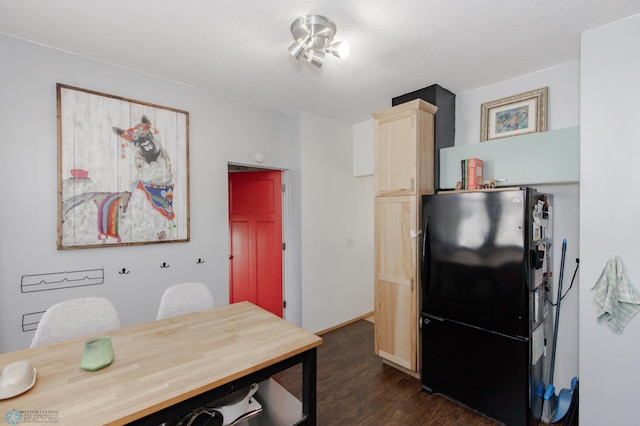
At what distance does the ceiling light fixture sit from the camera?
1690mm

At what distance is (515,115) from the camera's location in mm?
2504

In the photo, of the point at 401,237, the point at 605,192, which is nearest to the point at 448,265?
the point at 401,237

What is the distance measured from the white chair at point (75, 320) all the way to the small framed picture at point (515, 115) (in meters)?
3.19

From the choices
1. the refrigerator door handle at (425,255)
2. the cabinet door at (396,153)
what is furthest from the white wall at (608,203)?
the cabinet door at (396,153)

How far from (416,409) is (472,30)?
266 centimetres

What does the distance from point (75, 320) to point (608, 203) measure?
319 centimetres

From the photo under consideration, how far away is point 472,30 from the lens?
6.10 feet

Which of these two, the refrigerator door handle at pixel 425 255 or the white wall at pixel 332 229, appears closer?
the refrigerator door handle at pixel 425 255

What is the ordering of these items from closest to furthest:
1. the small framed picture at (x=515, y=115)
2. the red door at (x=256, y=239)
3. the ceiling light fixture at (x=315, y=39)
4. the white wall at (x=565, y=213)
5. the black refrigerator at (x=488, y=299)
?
1. the ceiling light fixture at (x=315, y=39)
2. the black refrigerator at (x=488, y=299)
3. the white wall at (x=565, y=213)
4. the small framed picture at (x=515, y=115)
5. the red door at (x=256, y=239)

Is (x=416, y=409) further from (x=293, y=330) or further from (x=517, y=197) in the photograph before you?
(x=517, y=197)

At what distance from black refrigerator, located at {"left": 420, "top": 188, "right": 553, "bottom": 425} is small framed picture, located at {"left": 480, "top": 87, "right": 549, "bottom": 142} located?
662 mm

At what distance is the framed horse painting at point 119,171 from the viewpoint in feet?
6.99

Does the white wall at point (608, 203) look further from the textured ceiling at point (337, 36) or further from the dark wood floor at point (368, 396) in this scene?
the dark wood floor at point (368, 396)

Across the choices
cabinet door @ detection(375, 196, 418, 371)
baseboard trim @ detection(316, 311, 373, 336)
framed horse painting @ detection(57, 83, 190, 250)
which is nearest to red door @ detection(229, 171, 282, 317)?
baseboard trim @ detection(316, 311, 373, 336)
